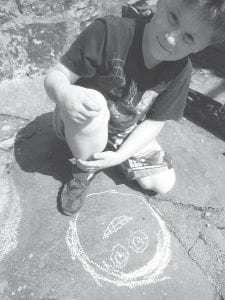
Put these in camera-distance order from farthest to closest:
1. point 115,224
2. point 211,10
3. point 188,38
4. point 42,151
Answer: point 42,151 < point 115,224 < point 188,38 < point 211,10

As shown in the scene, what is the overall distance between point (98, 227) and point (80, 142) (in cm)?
43

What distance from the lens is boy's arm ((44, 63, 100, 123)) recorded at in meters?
1.49

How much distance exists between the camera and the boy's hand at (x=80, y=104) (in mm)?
1486

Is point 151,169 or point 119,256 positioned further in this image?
point 151,169

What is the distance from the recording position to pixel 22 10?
211 centimetres

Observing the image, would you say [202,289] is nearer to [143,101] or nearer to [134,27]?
[143,101]

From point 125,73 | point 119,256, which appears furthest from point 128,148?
point 119,256

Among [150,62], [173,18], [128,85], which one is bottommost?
[128,85]

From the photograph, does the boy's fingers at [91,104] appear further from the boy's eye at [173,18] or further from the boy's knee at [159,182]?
the boy's knee at [159,182]

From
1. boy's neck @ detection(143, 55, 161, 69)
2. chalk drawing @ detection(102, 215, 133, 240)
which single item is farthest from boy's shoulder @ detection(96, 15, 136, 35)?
chalk drawing @ detection(102, 215, 133, 240)

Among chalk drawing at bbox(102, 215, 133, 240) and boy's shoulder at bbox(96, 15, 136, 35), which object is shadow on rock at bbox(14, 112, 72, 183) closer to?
chalk drawing at bbox(102, 215, 133, 240)

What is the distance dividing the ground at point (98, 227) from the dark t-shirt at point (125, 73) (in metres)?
0.43

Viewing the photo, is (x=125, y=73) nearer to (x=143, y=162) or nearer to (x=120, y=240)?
(x=143, y=162)

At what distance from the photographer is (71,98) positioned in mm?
1508
